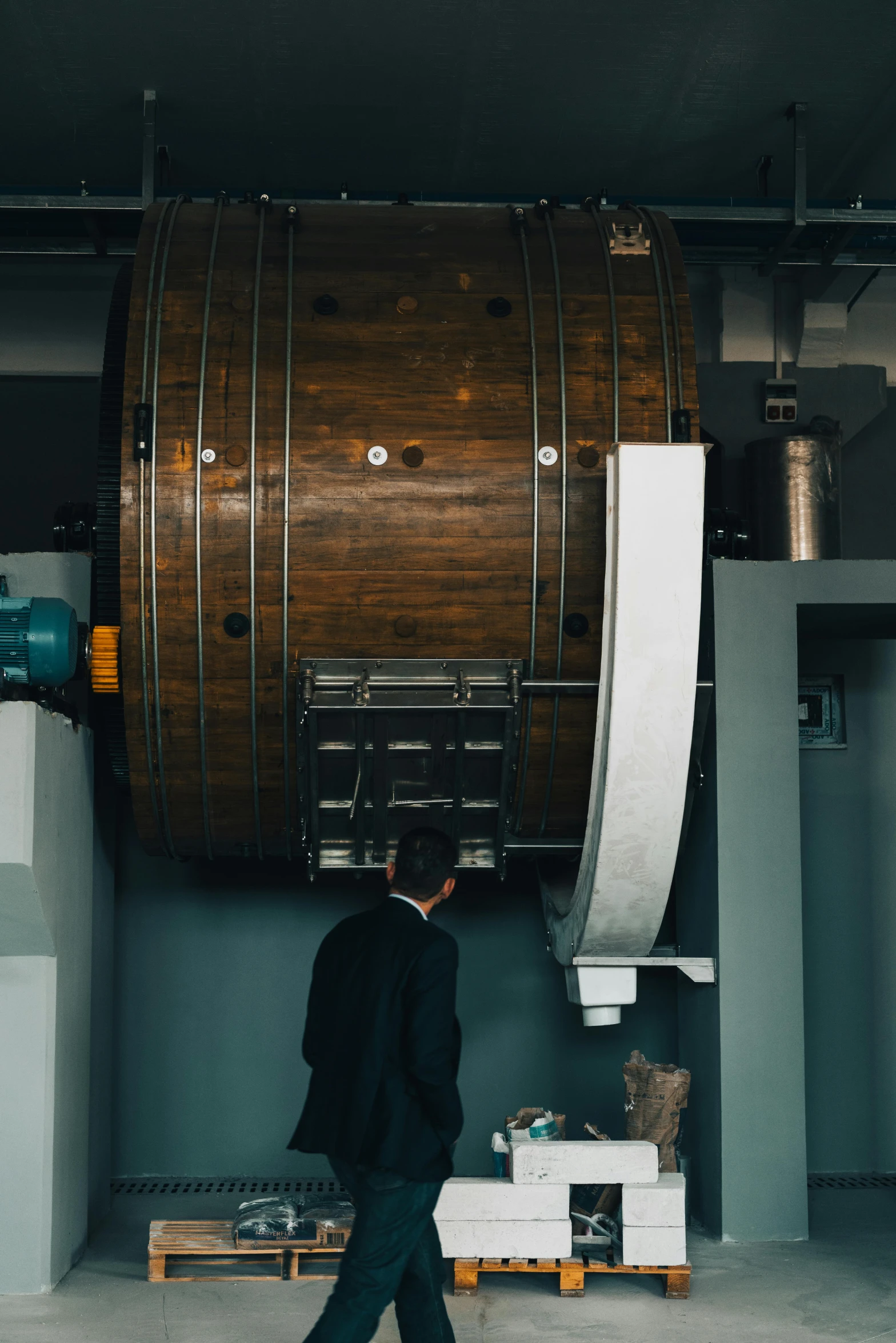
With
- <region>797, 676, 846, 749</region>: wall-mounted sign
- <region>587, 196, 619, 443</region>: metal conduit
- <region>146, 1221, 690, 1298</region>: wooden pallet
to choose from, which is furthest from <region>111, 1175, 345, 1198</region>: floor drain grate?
<region>587, 196, 619, 443</region>: metal conduit

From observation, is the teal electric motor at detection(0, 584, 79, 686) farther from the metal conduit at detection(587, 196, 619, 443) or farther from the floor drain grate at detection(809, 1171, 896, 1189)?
the floor drain grate at detection(809, 1171, 896, 1189)

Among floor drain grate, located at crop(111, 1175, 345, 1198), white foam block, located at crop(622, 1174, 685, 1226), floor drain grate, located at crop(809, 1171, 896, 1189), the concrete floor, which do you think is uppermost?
white foam block, located at crop(622, 1174, 685, 1226)

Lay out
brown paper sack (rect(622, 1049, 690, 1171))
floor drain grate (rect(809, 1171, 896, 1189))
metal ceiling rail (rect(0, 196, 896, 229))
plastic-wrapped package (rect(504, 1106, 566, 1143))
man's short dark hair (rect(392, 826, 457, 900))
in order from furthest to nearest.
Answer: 1. floor drain grate (rect(809, 1171, 896, 1189))
2. metal ceiling rail (rect(0, 196, 896, 229))
3. brown paper sack (rect(622, 1049, 690, 1171))
4. plastic-wrapped package (rect(504, 1106, 566, 1143))
5. man's short dark hair (rect(392, 826, 457, 900))

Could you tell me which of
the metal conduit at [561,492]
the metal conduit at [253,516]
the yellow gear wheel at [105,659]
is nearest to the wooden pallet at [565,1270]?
the metal conduit at [561,492]

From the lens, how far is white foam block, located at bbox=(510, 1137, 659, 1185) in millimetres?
5324

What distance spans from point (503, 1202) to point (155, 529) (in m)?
3.06

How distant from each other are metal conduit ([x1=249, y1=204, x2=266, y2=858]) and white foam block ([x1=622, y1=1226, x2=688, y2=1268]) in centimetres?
240

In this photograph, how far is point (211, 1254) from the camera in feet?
17.7

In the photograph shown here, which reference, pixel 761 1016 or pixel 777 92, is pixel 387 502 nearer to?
pixel 761 1016

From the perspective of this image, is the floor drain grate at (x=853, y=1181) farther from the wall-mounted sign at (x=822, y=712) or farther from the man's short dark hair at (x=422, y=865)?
the man's short dark hair at (x=422, y=865)

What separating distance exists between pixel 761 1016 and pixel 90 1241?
10.7 ft

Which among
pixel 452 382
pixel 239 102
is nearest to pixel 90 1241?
pixel 452 382

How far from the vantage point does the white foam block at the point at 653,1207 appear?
17.3ft

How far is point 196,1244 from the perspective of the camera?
213 inches
